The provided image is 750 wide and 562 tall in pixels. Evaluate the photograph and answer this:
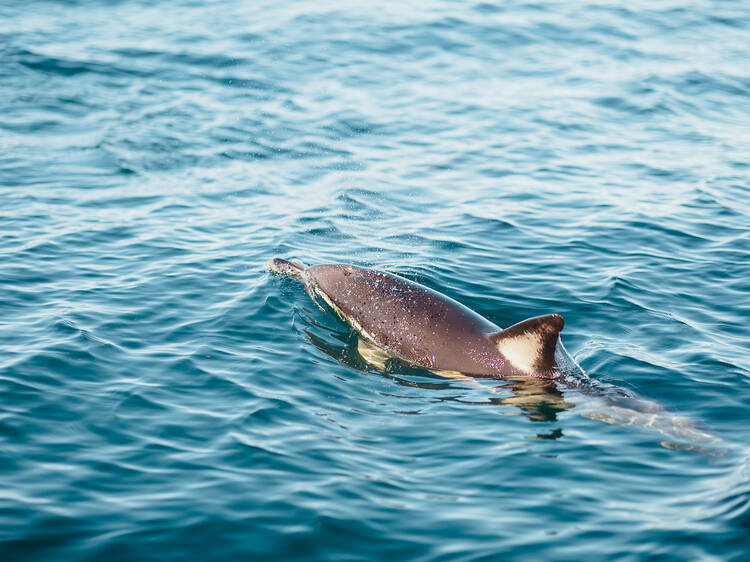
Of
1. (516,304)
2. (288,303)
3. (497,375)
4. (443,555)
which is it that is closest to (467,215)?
(516,304)

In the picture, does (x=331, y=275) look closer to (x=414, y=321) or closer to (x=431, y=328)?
(x=414, y=321)

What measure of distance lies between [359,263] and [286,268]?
1362 millimetres

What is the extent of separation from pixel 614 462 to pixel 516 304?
4.30 metres

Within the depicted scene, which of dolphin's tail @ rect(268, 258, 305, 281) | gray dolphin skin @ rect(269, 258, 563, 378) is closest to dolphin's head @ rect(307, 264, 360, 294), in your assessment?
gray dolphin skin @ rect(269, 258, 563, 378)

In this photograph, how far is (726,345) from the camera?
1104 centimetres

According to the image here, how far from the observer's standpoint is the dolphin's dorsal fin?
902 centimetres

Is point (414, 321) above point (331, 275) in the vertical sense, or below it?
below

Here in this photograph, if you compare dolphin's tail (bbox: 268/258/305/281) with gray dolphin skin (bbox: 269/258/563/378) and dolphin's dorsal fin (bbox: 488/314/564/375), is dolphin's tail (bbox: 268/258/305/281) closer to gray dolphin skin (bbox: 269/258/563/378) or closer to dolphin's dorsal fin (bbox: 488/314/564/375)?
gray dolphin skin (bbox: 269/258/563/378)

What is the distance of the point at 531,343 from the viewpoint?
9312 mm

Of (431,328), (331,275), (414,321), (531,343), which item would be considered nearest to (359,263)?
(331,275)

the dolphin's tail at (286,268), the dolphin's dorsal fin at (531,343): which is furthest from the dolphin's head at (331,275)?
the dolphin's dorsal fin at (531,343)

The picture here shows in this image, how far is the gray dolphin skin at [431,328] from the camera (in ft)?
30.8

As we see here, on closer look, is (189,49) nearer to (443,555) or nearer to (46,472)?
(46,472)

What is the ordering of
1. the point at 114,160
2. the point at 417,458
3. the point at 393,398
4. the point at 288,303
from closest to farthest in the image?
the point at 417,458 → the point at 393,398 → the point at 288,303 → the point at 114,160
